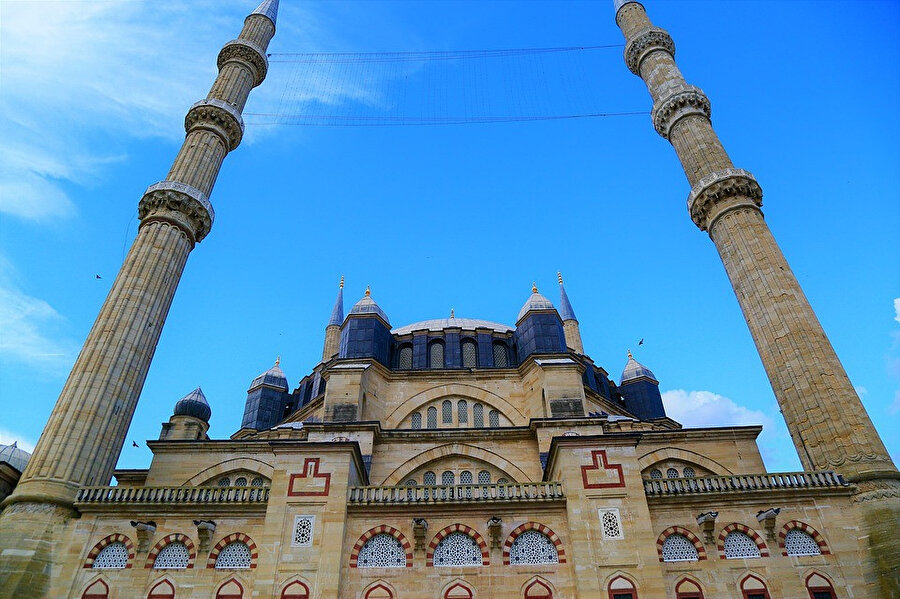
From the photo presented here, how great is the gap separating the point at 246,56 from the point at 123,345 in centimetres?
1620

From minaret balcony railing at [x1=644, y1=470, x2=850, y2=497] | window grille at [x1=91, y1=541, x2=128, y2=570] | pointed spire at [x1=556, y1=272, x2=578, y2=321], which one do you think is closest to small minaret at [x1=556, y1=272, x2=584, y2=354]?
pointed spire at [x1=556, y1=272, x2=578, y2=321]

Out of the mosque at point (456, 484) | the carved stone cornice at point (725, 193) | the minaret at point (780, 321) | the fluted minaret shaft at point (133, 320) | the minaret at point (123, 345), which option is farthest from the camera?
the carved stone cornice at point (725, 193)

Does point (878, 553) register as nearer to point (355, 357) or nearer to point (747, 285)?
point (747, 285)

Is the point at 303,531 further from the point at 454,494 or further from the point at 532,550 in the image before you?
the point at 532,550

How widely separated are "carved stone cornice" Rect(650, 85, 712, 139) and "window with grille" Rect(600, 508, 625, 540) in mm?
17158

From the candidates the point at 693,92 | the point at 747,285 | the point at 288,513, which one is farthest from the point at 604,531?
the point at 693,92

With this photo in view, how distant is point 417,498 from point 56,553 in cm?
812

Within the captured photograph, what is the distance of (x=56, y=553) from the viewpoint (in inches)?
552

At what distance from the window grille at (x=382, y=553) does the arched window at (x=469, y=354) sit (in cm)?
1123

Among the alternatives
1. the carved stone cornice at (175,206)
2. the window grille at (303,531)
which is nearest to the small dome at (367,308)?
the carved stone cornice at (175,206)

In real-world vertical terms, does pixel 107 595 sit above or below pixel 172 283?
below

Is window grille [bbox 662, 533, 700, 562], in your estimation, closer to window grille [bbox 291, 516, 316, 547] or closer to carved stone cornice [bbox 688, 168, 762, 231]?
window grille [bbox 291, 516, 316, 547]

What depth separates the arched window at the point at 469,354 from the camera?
2481 cm

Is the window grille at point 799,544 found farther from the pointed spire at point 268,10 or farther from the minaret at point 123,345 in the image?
the pointed spire at point 268,10
